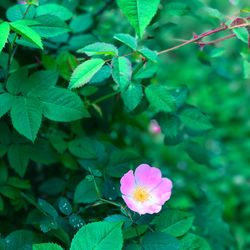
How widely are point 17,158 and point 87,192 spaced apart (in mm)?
193

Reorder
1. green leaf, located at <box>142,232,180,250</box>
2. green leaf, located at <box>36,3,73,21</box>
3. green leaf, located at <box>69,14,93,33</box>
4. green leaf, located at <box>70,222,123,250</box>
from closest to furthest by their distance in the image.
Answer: green leaf, located at <box>70,222,123,250</box> → green leaf, located at <box>142,232,180,250</box> → green leaf, located at <box>36,3,73,21</box> → green leaf, located at <box>69,14,93,33</box>

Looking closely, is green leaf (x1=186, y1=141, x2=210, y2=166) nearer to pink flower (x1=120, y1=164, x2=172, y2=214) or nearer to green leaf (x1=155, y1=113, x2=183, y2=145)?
green leaf (x1=155, y1=113, x2=183, y2=145)

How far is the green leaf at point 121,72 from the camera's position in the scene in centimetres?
106

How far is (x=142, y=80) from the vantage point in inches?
49.3

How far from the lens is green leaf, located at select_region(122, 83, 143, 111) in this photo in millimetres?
1113

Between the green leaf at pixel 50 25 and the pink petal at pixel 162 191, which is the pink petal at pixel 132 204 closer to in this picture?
the pink petal at pixel 162 191

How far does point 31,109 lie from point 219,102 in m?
3.36

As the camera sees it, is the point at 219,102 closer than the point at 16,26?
No

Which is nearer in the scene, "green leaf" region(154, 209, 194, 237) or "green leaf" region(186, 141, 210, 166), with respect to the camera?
"green leaf" region(154, 209, 194, 237)

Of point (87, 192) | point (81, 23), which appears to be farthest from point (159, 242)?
point (81, 23)

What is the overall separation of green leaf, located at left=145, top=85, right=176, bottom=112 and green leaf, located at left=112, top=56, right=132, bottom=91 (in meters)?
0.11

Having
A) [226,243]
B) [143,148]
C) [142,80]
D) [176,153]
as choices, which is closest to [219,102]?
[176,153]

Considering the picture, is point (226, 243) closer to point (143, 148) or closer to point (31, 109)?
point (143, 148)

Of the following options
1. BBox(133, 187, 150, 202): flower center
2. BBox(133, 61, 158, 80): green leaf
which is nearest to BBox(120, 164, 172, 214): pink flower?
BBox(133, 187, 150, 202): flower center
